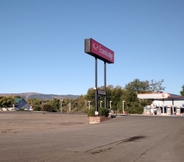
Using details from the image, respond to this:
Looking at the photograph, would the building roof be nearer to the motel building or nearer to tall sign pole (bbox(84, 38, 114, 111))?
the motel building

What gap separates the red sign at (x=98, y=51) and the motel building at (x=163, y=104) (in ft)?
85.3

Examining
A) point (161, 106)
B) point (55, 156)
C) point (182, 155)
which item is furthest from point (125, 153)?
point (161, 106)

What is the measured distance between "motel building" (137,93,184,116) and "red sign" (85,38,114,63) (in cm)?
2601

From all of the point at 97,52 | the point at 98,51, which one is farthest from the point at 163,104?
the point at 97,52

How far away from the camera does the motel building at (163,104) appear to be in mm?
61956

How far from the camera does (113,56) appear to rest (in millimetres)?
40750

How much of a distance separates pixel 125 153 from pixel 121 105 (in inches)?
2327

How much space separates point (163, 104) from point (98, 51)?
Result: 33592mm

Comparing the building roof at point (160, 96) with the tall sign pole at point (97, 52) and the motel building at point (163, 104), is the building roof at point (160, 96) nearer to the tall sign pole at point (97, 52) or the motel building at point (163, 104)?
the motel building at point (163, 104)

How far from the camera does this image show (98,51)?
35062mm

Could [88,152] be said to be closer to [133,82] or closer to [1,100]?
[1,100]

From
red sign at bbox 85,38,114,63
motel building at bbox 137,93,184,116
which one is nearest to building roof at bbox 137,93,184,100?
motel building at bbox 137,93,184,116

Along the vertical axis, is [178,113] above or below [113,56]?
below

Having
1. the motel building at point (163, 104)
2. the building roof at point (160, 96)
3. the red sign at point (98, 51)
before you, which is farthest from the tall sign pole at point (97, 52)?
the building roof at point (160, 96)
